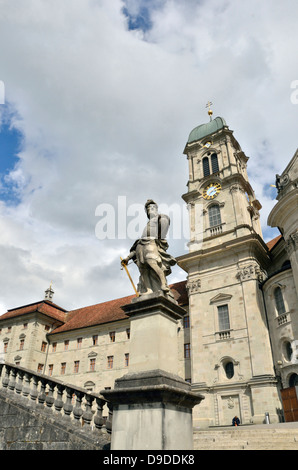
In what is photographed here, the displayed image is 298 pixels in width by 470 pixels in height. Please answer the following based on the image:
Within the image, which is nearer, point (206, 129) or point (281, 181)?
point (281, 181)

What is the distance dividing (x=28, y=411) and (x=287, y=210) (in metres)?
24.3

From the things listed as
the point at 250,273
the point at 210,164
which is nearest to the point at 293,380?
the point at 250,273

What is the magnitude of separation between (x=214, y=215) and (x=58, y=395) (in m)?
29.5

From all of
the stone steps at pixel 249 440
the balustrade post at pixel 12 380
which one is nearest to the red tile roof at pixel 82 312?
the stone steps at pixel 249 440

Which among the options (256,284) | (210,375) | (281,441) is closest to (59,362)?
(210,375)

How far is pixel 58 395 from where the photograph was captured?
334 inches

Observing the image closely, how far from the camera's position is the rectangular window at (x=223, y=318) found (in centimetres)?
2892

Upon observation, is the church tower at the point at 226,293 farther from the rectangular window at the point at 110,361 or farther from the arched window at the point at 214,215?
the rectangular window at the point at 110,361

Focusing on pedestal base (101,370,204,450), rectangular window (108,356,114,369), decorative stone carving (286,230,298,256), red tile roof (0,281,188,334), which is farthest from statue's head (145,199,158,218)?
rectangular window (108,356,114,369)

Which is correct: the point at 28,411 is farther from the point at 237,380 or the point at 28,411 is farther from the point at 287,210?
the point at 287,210

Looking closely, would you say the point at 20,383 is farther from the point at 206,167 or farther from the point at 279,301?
the point at 206,167

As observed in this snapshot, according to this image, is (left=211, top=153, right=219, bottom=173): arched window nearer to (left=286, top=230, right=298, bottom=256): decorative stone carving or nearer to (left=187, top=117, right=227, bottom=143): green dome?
(left=187, top=117, right=227, bottom=143): green dome

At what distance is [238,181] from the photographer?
3534 cm

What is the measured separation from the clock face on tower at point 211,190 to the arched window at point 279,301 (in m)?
13.4
